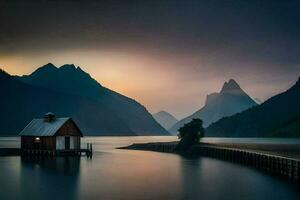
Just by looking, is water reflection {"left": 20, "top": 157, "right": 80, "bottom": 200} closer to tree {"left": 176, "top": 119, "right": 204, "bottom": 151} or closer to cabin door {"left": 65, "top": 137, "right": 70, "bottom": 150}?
cabin door {"left": 65, "top": 137, "right": 70, "bottom": 150}

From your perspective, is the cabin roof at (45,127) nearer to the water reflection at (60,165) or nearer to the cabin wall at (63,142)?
the cabin wall at (63,142)

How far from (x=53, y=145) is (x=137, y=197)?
58876 mm

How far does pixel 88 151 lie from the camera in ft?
382

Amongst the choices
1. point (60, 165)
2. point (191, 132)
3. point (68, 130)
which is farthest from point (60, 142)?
point (191, 132)

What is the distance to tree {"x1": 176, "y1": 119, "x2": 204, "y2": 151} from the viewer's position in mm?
134500

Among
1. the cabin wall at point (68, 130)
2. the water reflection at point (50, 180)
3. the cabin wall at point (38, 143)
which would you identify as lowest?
the water reflection at point (50, 180)

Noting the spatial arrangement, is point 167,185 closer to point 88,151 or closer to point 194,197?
point 194,197

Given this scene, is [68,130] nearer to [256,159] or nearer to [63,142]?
[63,142]

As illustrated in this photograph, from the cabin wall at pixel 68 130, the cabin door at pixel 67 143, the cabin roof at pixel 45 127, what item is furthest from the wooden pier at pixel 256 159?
the cabin roof at pixel 45 127

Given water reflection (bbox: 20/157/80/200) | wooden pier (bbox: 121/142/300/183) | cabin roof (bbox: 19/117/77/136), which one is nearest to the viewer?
water reflection (bbox: 20/157/80/200)

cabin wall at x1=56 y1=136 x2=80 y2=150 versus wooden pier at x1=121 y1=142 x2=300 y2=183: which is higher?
cabin wall at x1=56 y1=136 x2=80 y2=150

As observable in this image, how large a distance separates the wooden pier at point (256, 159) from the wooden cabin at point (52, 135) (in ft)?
109

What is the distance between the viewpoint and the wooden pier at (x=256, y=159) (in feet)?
216

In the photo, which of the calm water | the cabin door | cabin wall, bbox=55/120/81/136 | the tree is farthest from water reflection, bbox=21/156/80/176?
the tree
